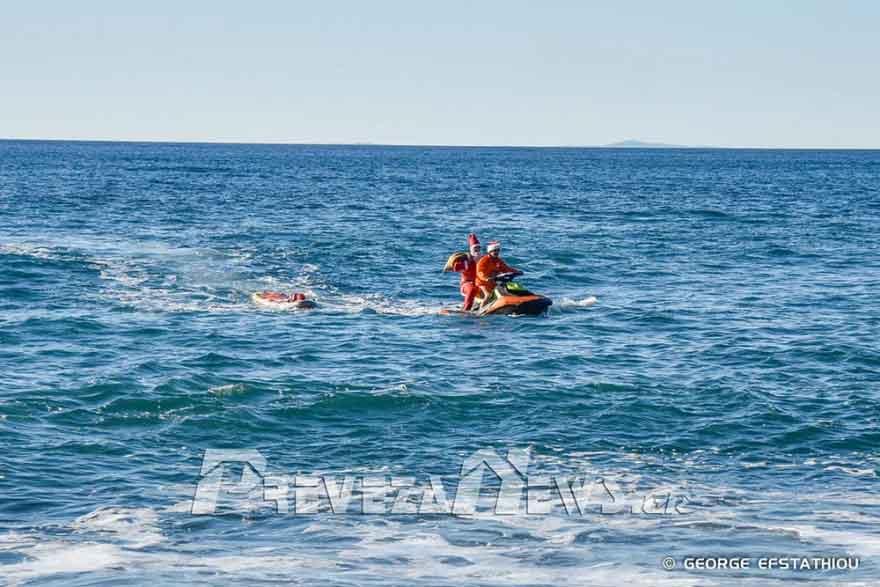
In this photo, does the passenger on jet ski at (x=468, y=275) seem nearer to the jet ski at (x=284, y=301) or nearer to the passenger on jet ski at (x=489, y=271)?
the passenger on jet ski at (x=489, y=271)

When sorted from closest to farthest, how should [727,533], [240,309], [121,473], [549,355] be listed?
1. [727,533]
2. [121,473]
3. [549,355]
4. [240,309]

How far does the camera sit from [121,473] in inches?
651

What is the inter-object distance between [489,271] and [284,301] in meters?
5.43

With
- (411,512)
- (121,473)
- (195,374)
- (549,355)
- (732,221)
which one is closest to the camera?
(411,512)

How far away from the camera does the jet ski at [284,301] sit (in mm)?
30483

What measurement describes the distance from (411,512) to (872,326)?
17.3 meters

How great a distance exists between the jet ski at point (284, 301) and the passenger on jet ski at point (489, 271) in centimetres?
449

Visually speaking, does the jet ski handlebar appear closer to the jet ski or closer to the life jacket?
the life jacket

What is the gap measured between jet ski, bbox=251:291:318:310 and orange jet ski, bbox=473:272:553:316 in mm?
4429

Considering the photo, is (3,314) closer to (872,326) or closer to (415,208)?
(872,326)


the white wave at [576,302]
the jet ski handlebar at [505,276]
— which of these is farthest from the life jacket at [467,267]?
the white wave at [576,302]

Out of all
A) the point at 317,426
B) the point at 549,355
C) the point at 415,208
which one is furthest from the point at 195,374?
the point at 415,208

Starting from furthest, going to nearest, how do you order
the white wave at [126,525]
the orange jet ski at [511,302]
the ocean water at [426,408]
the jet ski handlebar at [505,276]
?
the jet ski handlebar at [505,276] < the orange jet ski at [511,302] < the white wave at [126,525] < the ocean water at [426,408]

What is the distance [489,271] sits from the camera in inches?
1204
